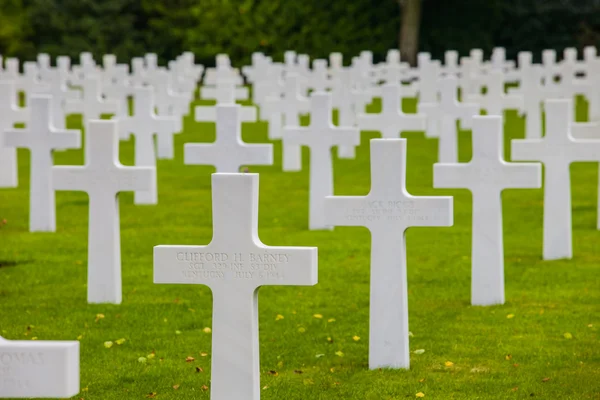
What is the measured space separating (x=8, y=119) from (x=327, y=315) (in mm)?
8186

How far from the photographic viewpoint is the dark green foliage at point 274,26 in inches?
1444

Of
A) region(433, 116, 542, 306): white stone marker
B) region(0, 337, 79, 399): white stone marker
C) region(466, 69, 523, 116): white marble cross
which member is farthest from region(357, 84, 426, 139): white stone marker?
region(0, 337, 79, 399): white stone marker

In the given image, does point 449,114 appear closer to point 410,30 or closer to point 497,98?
point 497,98

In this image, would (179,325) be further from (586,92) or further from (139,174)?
(586,92)

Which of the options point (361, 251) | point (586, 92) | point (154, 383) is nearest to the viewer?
point (154, 383)

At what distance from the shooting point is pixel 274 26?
36.7 m

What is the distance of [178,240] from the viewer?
41.8ft

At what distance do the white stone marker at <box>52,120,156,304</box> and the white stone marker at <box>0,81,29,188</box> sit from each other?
7024 millimetres

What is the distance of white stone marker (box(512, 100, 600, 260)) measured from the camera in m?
11.1

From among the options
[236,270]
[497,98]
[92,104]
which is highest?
[497,98]

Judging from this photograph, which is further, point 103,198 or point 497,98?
point 497,98

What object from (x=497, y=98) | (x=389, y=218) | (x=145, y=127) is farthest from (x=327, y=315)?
(x=497, y=98)

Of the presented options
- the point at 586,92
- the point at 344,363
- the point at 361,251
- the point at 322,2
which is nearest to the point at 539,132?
the point at 586,92

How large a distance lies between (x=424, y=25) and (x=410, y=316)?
2972 cm
